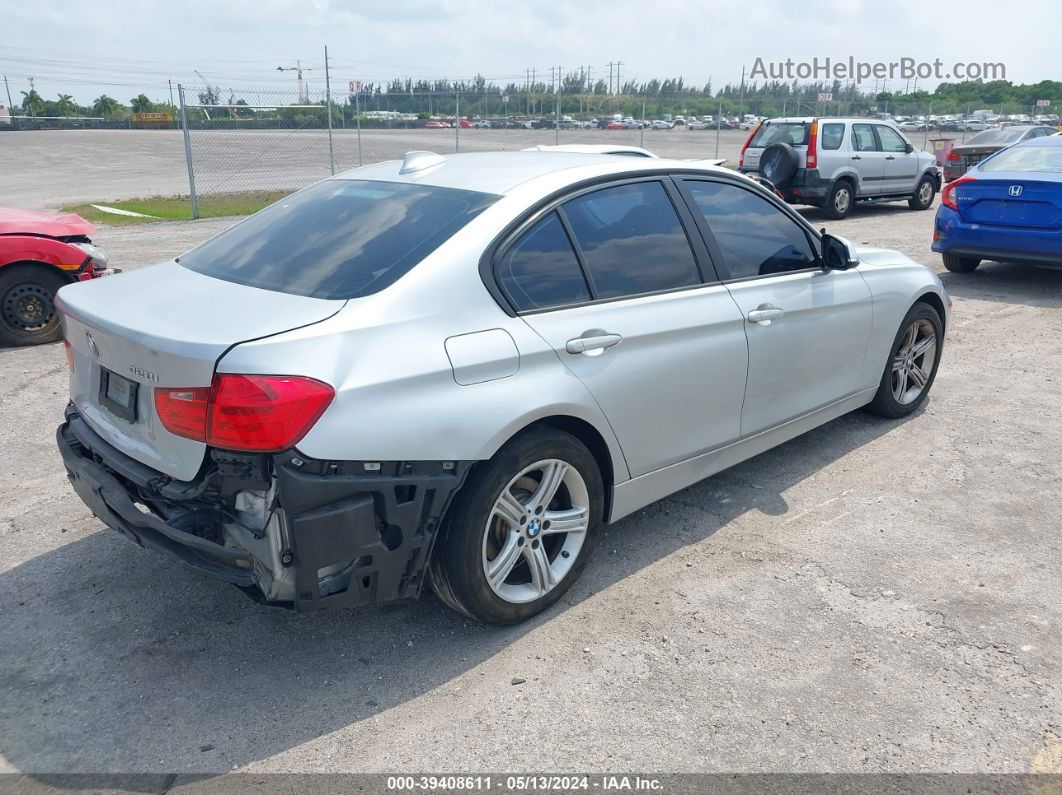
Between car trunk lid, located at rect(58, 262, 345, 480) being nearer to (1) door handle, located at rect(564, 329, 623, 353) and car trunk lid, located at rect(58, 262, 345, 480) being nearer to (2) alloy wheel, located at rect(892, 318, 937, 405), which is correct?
(1) door handle, located at rect(564, 329, 623, 353)

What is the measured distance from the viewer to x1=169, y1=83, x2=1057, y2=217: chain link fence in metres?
20.1

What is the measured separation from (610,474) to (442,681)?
1.08 meters

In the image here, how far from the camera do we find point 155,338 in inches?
115

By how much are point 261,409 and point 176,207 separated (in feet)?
53.3

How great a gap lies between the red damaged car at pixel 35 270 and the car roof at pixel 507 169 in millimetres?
4135

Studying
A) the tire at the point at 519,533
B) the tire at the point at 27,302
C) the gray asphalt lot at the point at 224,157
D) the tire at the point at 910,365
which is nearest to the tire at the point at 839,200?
the tire at the point at 910,365

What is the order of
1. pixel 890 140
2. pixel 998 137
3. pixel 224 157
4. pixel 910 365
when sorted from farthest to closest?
pixel 224 157
pixel 998 137
pixel 890 140
pixel 910 365

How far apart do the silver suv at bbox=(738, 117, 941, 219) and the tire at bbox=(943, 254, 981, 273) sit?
444cm

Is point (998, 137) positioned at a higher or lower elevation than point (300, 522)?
higher

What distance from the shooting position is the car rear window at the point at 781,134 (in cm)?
1549

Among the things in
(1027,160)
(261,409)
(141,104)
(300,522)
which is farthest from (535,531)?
(141,104)

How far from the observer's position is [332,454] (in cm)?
274

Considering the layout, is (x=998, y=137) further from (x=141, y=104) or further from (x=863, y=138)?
(x=141, y=104)

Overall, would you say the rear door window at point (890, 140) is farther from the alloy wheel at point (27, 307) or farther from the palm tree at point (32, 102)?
the palm tree at point (32, 102)
